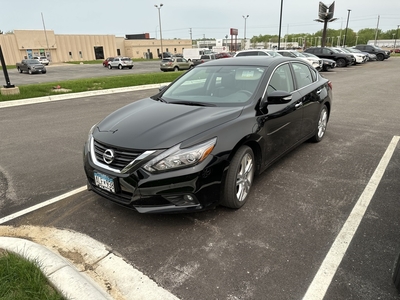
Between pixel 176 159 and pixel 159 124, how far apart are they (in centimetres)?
58

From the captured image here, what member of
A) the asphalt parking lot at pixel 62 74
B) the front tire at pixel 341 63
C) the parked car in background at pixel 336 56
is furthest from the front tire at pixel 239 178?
the front tire at pixel 341 63

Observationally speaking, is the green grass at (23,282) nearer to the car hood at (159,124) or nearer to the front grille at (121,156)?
the front grille at (121,156)

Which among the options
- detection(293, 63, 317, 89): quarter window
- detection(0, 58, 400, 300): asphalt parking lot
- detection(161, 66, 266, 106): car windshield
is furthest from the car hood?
detection(293, 63, 317, 89): quarter window

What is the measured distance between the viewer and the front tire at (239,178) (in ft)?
10.2

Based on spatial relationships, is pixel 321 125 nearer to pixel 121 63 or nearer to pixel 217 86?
pixel 217 86

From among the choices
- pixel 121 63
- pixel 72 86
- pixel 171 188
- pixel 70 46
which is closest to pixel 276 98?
pixel 171 188

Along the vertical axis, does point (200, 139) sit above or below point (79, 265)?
above

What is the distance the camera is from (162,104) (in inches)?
154

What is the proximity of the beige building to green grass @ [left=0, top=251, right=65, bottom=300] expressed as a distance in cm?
6547

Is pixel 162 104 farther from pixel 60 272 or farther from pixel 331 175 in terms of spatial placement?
pixel 331 175

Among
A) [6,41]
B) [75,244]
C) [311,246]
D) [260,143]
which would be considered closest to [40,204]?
[75,244]

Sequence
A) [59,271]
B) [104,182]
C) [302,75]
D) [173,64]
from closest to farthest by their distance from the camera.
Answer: [59,271] < [104,182] < [302,75] < [173,64]

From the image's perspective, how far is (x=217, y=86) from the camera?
412 cm

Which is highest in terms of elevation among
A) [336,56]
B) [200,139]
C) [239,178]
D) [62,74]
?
[200,139]
